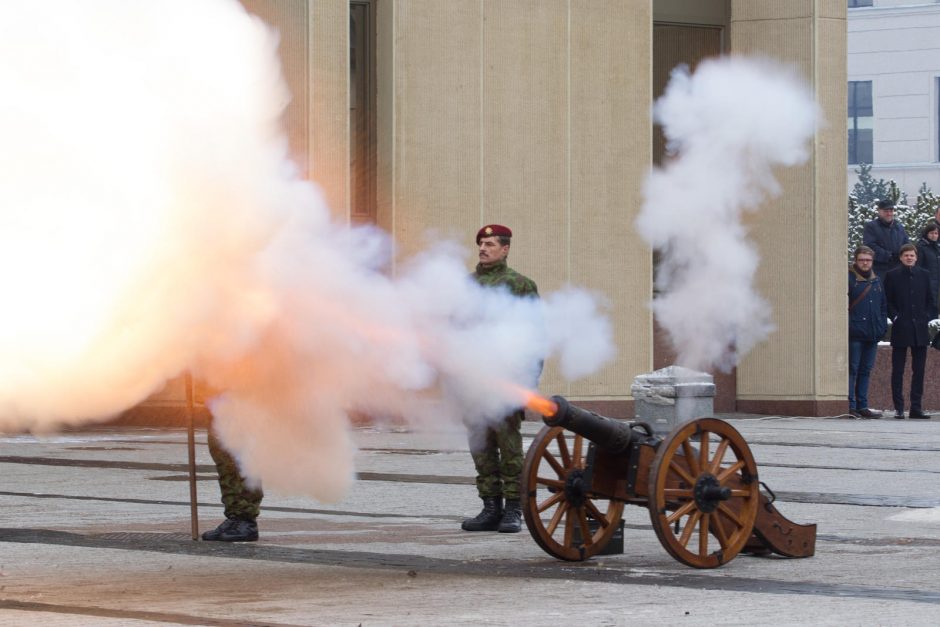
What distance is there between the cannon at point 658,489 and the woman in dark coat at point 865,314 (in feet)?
48.1

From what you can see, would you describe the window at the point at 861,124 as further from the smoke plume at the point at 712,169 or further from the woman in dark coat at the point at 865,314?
the smoke plume at the point at 712,169

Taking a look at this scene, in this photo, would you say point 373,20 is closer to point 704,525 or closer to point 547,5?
point 547,5

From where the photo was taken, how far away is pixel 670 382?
18.3 m

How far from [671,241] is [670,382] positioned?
318cm

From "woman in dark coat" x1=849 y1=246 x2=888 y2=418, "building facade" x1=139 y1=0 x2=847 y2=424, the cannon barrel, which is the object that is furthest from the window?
the cannon barrel

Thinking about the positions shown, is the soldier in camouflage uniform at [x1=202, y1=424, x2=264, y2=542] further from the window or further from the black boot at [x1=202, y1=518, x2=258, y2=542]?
the window

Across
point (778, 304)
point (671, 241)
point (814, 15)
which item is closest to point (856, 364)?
point (778, 304)

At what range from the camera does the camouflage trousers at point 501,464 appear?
11.7 m

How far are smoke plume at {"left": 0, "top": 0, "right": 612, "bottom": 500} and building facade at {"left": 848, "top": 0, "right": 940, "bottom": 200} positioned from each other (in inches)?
3357

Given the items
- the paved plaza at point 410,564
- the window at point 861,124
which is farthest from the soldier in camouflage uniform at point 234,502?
the window at point 861,124

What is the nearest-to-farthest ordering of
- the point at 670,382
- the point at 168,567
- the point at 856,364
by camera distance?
the point at 168,567, the point at 670,382, the point at 856,364

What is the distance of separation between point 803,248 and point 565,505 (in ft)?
51.2

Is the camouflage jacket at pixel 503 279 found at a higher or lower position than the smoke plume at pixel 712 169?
lower

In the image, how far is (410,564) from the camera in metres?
10.1
